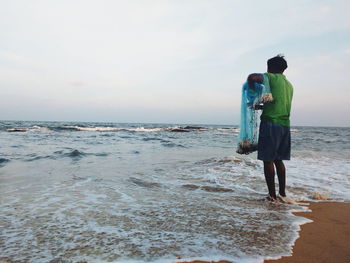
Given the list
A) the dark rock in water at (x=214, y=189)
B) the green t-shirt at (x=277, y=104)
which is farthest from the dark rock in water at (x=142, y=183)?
the green t-shirt at (x=277, y=104)

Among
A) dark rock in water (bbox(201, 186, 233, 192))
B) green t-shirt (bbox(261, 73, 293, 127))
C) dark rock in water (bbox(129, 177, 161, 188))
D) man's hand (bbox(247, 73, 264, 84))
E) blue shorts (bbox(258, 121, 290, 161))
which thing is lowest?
dark rock in water (bbox(129, 177, 161, 188))

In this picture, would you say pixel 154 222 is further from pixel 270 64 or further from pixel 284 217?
pixel 270 64

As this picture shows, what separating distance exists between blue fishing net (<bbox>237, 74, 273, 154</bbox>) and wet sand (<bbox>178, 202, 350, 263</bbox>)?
3.82 ft

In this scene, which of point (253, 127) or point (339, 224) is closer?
point (339, 224)

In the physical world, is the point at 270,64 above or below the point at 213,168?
above

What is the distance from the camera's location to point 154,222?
2.72m

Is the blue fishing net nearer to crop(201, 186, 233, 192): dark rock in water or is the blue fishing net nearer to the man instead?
the man

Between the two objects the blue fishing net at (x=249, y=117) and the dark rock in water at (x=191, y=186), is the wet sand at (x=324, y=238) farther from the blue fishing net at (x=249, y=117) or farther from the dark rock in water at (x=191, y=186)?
the dark rock in water at (x=191, y=186)

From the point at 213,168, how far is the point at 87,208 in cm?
398

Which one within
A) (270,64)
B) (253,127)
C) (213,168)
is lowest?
A: (213,168)

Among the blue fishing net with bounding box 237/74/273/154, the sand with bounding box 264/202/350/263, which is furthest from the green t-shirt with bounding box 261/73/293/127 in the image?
the sand with bounding box 264/202/350/263

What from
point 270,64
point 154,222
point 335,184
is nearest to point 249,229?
point 154,222

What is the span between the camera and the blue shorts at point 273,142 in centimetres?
364

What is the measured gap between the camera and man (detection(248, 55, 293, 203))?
3656mm
